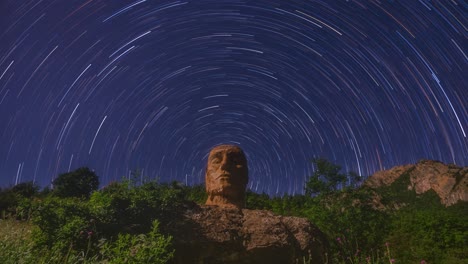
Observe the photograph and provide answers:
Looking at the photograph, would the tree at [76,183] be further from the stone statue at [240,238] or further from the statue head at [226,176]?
the stone statue at [240,238]

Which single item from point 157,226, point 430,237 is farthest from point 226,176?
point 430,237

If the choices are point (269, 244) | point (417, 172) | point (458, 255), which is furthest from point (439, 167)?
point (269, 244)

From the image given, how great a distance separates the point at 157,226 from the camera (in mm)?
9539

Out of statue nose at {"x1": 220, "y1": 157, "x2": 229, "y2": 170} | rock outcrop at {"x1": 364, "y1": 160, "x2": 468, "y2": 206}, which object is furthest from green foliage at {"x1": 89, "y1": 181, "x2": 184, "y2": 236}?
rock outcrop at {"x1": 364, "y1": 160, "x2": 468, "y2": 206}

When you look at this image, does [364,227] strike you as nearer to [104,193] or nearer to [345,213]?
[345,213]

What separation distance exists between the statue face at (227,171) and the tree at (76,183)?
190ft

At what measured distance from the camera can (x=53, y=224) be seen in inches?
414

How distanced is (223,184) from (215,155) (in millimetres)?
2110

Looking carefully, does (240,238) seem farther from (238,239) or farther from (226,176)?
(226,176)

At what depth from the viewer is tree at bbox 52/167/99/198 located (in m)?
68.8

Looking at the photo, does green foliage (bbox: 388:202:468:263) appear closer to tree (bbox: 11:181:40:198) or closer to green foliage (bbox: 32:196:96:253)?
green foliage (bbox: 32:196:96:253)

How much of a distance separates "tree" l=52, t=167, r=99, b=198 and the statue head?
57830 millimetres

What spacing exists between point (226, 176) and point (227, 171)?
0.37 metres

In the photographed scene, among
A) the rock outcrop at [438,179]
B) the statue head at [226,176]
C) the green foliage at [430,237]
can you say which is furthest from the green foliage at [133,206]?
the rock outcrop at [438,179]
